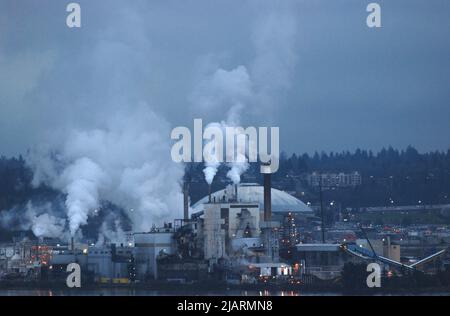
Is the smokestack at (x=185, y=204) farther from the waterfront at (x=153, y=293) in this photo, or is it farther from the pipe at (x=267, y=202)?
the waterfront at (x=153, y=293)

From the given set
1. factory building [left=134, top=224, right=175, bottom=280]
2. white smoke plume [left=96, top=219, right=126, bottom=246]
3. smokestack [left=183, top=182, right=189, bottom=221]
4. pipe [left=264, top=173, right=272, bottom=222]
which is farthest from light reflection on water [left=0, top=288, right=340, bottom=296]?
pipe [left=264, top=173, right=272, bottom=222]

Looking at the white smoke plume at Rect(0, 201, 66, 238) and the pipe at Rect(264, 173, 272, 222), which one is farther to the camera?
the white smoke plume at Rect(0, 201, 66, 238)

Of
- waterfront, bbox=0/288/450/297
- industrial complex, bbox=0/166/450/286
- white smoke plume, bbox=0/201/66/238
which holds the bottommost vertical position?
waterfront, bbox=0/288/450/297

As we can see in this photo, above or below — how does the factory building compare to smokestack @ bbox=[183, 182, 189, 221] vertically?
below

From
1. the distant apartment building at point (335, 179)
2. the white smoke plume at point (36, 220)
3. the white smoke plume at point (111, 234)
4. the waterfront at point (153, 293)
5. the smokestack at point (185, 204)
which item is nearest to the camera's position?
the waterfront at point (153, 293)

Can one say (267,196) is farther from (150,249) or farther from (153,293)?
(153,293)

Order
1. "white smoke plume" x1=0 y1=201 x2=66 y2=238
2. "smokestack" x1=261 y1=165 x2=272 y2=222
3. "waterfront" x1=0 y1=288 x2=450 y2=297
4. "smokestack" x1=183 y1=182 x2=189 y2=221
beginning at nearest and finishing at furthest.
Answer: "waterfront" x1=0 y1=288 x2=450 y2=297
"smokestack" x1=261 y1=165 x2=272 y2=222
"smokestack" x1=183 y1=182 x2=189 y2=221
"white smoke plume" x1=0 y1=201 x2=66 y2=238

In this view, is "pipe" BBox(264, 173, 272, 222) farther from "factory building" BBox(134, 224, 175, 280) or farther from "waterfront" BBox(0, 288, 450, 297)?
"waterfront" BBox(0, 288, 450, 297)

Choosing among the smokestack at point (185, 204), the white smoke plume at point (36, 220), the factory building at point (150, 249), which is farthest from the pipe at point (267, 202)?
the white smoke plume at point (36, 220)

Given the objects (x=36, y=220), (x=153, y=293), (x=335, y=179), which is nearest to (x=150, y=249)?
(x=153, y=293)
